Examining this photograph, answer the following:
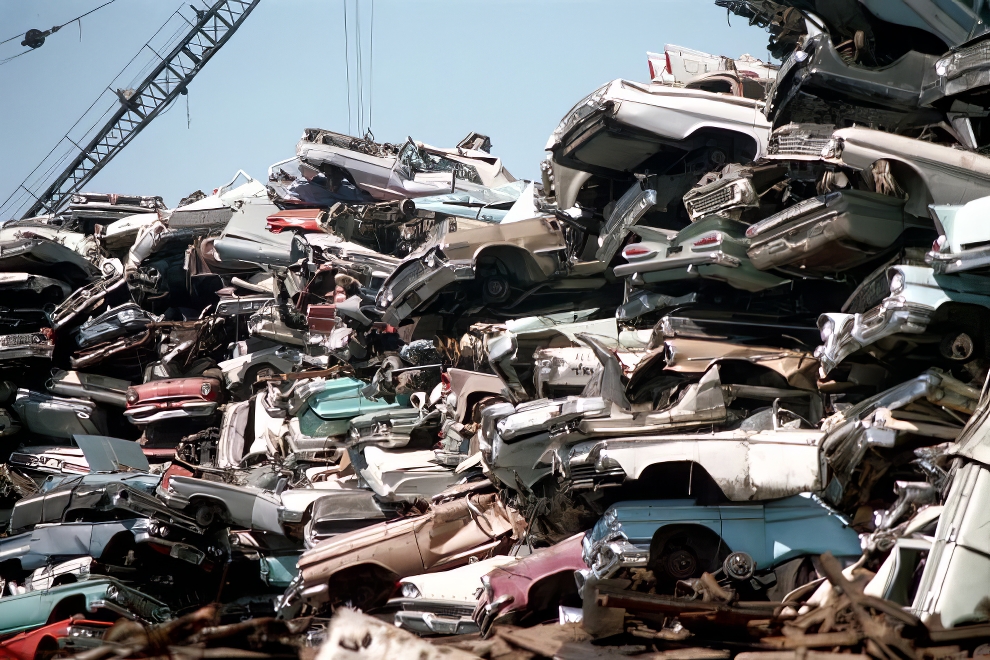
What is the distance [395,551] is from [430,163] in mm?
13992

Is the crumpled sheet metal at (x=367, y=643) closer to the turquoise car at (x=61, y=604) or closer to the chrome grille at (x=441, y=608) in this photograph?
the chrome grille at (x=441, y=608)

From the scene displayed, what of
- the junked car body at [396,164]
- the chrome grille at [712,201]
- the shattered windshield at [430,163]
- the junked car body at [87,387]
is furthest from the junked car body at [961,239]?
the junked car body at [87,387]

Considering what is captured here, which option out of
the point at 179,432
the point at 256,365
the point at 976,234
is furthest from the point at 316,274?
the point at 976,234

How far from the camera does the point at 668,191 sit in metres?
13.4

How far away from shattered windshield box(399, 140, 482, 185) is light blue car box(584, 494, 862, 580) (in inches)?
624

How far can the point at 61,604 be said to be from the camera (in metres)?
12.9

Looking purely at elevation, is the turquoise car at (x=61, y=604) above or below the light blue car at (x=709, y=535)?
below

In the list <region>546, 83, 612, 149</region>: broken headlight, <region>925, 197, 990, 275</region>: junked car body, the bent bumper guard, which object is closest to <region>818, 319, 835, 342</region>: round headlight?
the bent bumper guard

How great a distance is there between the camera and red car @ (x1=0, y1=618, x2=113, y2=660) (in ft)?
36.1

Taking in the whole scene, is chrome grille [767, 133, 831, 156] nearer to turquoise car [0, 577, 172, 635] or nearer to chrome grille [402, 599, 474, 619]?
chrome grille [402, 599, 474, 619]

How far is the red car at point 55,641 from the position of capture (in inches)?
433

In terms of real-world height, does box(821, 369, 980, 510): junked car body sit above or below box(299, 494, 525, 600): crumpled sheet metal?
above

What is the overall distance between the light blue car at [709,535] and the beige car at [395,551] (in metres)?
2.96

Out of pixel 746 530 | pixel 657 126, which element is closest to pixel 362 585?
pixel 746 530
